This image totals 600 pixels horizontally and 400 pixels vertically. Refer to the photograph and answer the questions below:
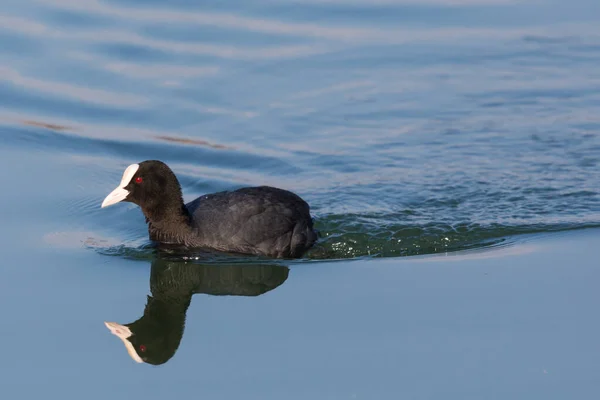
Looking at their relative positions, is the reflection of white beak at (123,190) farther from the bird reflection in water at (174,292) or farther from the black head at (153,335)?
the black head at (153,335)

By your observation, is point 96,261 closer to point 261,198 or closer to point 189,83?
point 261,198

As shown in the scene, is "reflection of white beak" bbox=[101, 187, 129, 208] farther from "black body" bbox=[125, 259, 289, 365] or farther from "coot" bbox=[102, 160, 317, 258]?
"black body" bbox=[125, 259, 289, 365]

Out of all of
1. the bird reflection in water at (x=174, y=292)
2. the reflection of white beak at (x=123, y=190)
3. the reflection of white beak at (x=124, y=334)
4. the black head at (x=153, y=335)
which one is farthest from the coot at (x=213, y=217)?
the reflection of white beak at (x=124, y=334)

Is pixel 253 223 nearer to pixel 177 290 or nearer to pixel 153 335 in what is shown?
pixel 177 290

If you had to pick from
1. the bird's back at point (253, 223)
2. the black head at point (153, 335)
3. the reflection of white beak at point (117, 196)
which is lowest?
the black head at point (153, 335)

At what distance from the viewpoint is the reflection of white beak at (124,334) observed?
678 cm

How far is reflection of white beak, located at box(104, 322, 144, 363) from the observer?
6.78 metres

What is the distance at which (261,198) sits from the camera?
877 centimetres

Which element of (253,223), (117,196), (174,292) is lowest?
(174,292)

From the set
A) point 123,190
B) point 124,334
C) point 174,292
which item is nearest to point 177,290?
point 174,292

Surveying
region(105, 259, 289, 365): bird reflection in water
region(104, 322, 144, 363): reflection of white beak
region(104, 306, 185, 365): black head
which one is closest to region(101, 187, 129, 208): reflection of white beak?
region(105, 259, 289, 365): bird reflection in water

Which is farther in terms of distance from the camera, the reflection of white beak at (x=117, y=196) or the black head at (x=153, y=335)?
the reflection of white beak at (x=117, y=196)

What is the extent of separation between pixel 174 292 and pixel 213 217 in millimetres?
824

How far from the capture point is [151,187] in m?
8.63
